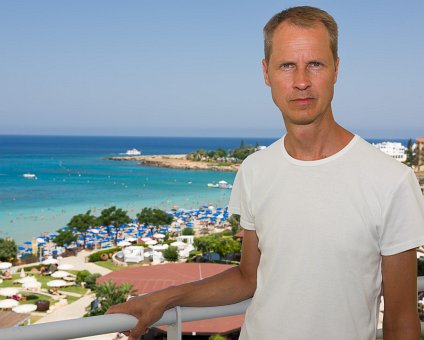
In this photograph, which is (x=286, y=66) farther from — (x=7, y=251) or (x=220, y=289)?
(x=7, y=251)

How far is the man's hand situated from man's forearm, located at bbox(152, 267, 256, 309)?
0.05m

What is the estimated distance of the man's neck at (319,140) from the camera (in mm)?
1099

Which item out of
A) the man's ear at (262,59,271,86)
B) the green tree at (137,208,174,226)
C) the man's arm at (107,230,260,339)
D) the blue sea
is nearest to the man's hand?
the man's arm at (107,230,260,339)

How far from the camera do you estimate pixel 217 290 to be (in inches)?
50.4

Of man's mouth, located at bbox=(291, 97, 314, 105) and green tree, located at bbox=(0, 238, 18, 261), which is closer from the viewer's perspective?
man's mouth, located at bbox=(291, 97, 314, 105)

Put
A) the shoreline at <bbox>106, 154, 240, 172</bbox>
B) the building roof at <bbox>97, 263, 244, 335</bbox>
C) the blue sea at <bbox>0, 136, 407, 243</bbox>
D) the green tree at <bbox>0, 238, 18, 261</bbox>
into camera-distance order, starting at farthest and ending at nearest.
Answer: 1. the shoreline at <bbox>106, 154, 240, 172</bbox>
2. the blue sea at <bbox>0, 136, 407, 243</bbox>
3. the green tree at <bbox>0, 238, 18, 261</bbox>
4. the building roof at <bbox>97, 263, 244, 335</bbox>

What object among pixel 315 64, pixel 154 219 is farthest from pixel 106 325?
pixel 154 219

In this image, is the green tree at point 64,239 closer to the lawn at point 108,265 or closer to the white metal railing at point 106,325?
the lawn at point 108,265

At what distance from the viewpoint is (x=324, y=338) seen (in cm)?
104

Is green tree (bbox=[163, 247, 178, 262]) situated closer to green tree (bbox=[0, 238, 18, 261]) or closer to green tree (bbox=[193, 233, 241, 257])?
green tree (bbox=[193, 233, 241, 257])

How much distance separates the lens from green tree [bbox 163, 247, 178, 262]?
18875 mm

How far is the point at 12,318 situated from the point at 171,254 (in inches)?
320

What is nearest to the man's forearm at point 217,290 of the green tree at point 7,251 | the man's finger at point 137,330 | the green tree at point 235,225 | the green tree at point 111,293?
the man's finger at point 137,330

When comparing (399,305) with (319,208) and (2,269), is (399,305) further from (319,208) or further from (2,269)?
(2,269)
